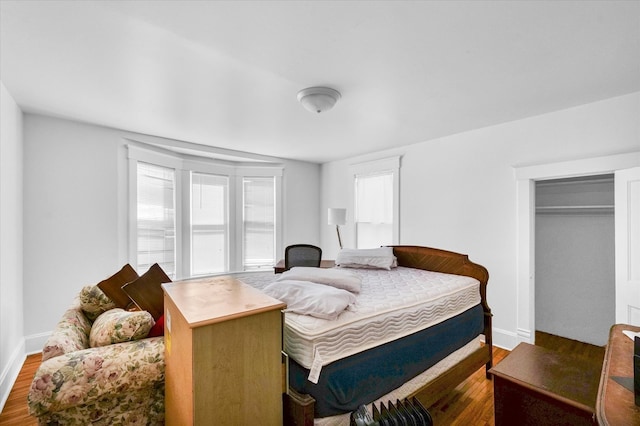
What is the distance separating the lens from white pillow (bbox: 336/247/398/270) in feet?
10.8

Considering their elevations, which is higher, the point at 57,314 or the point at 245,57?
the point at 245,57

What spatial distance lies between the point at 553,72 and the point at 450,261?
1.85 metres

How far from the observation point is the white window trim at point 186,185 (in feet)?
12.2

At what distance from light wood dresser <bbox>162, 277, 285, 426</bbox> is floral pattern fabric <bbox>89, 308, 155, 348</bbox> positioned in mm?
495

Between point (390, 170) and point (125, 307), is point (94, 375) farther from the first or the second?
point (390, 170)

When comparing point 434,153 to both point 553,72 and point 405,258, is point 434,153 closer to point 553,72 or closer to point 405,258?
point 405,258

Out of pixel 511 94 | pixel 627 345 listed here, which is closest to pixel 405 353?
pixel 627 345

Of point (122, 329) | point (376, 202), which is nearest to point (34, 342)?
point (122, 329)

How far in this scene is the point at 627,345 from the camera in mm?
1436

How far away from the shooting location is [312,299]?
67.7 inches

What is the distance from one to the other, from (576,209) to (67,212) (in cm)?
590

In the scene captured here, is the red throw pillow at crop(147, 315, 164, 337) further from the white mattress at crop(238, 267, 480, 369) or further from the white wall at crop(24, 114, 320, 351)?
the white wall at crop(24, 114, 320, 351)

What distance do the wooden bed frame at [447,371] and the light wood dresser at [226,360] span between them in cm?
14

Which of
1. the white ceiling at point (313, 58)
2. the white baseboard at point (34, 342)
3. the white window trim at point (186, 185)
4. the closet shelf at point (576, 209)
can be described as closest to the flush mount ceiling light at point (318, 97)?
the white ceiling at point (313, 58)
